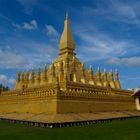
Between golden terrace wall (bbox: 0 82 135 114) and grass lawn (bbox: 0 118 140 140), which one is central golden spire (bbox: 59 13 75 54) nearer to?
golden terrace wall (bbox: 0 82 135 114)

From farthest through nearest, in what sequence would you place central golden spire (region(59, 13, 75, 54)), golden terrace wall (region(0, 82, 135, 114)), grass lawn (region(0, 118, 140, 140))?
central golden spire (region(59, 13, 75, 54)) → golden terrace wall (region(0, 82, 135, 114)) → grass lawn (region(0, 118, 140, 140))

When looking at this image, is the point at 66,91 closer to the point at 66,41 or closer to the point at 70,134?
the point at 70,134

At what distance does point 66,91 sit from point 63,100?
1065 millimetres

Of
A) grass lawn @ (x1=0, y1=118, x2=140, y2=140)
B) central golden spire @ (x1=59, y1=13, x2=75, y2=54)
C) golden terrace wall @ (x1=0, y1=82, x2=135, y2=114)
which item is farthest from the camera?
central golden spire @ (x1=59, y1=13, x2=75, y2=54)

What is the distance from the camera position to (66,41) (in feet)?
114

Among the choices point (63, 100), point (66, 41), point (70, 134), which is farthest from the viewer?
point (66, 41)

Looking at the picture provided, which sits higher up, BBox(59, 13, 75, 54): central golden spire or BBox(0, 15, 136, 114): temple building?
BBox(59, 13, 75, 54): central golden spire

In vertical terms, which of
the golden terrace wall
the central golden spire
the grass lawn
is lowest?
the grass lawn

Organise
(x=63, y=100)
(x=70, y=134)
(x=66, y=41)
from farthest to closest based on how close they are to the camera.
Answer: (x=66, y=41) < (x=63, y=100) < (x=70, y=134)

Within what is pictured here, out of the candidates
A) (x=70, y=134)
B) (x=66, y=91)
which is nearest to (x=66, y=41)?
(x=66, y=91)

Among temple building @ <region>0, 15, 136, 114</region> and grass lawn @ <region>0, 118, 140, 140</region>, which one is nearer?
grass lawn @ <region>0, 118, 140, 140</region>

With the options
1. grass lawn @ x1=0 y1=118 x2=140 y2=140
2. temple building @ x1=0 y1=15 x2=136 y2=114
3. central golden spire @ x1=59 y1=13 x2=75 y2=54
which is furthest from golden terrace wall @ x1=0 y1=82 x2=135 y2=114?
central golden spire @ x1=59 y1=13 x2=75 y2=54

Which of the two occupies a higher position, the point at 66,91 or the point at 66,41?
the point at 66,41

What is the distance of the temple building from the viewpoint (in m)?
21.2
